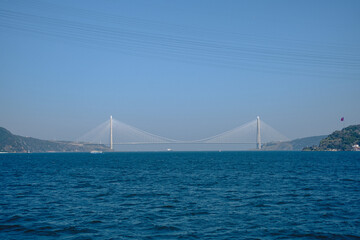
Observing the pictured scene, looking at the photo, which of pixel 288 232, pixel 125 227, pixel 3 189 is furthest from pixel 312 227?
pixel 3 189

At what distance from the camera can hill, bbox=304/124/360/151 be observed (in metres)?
159

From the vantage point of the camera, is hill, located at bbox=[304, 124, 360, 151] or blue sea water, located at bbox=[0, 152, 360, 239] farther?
hill, located at bbox=[304, 124, 360, 151]

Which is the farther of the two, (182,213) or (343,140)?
(343,140)

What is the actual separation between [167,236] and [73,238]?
2.86 m

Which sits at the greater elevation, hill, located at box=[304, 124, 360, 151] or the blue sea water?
hill, located at box=[304, 124, 360, 151]

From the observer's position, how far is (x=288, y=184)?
22.7 metres

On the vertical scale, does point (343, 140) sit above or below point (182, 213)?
above

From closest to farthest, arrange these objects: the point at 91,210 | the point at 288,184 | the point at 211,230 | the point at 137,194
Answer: the point at 211,230
the point at 91,210
the point at 137,194
the point at 288,184

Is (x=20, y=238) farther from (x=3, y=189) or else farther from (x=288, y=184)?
(x=288, y=184)

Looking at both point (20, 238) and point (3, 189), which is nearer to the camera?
point (20, 238)

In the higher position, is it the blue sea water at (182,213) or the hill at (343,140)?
the hill at (343,140)

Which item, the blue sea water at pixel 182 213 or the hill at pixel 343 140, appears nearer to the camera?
the blue sea water at pixel 182 213

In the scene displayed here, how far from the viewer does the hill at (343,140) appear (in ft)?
523

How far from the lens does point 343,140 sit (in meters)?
162
